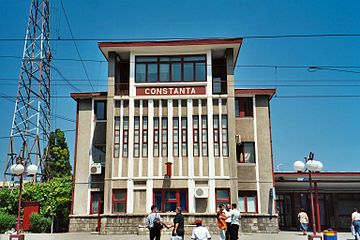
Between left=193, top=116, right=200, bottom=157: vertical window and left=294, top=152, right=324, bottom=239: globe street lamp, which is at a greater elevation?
left=193, top=116, right=200, bottom=157: vertical window

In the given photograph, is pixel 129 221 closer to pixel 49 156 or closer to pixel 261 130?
pixel 261 130

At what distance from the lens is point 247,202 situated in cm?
2381

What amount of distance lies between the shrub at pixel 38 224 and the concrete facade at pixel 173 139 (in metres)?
2.03

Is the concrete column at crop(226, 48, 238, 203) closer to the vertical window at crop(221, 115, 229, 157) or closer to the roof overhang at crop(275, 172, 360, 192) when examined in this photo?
the vertical window at crop(221, 115, 229, 157)

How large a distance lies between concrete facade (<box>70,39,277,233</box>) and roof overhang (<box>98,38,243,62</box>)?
61mm

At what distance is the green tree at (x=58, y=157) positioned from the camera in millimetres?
39931

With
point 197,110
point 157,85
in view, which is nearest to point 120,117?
point 157,85

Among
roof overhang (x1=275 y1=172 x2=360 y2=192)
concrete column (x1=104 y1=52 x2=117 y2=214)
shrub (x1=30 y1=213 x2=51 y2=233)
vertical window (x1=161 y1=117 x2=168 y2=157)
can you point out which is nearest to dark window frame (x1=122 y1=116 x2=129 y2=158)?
concrete column (x1=104 y1=52 x2=117 y2=214)

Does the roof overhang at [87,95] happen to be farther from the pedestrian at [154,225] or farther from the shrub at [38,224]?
the pedestrian at [154,225]

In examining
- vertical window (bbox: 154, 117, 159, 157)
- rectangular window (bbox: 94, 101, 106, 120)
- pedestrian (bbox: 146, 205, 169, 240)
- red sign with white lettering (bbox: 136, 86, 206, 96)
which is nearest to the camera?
pedestrian (bbox: 146, 205, 169, 240)

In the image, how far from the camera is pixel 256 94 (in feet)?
82.7

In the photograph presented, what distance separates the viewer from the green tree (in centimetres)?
3993

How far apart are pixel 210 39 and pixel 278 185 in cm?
1100

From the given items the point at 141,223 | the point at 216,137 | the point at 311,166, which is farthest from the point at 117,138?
the point at 311,166
